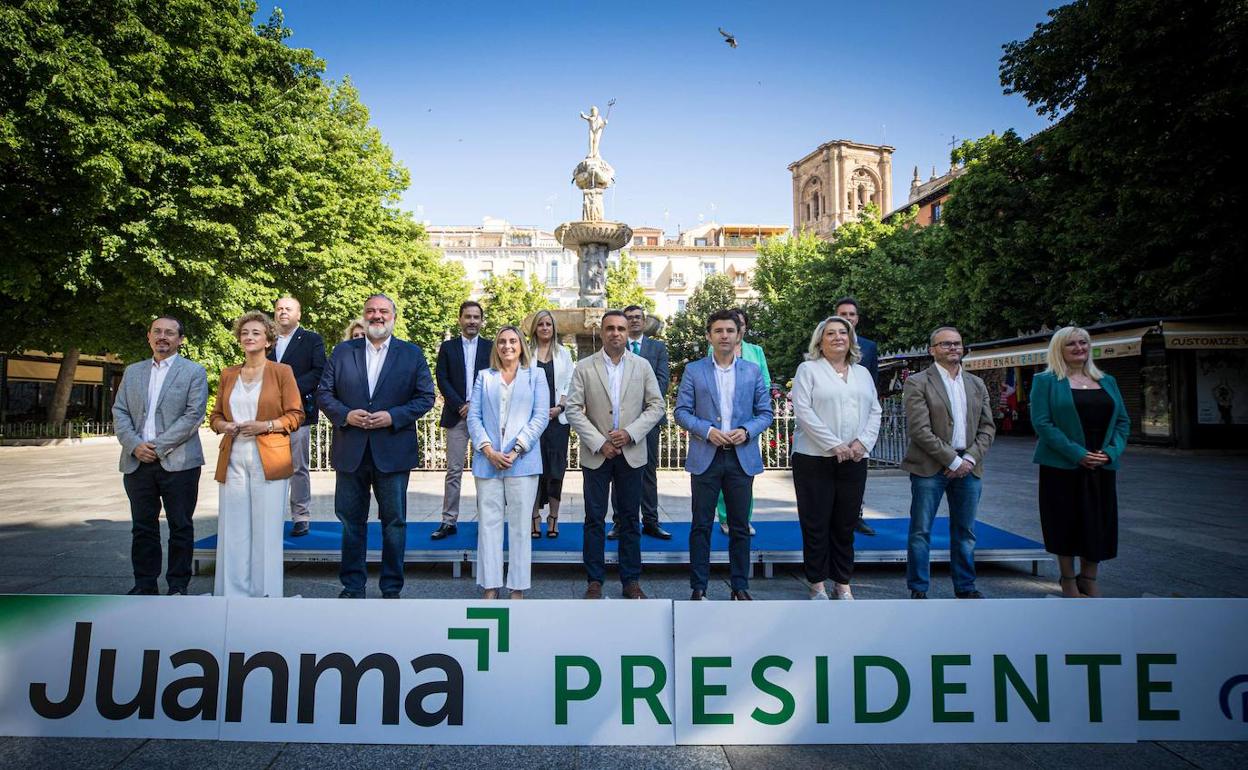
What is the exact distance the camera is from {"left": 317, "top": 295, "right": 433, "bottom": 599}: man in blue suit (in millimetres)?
4742

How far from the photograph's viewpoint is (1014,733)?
293 centimetres

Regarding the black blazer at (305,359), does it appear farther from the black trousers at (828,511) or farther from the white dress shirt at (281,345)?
the black trousers at (828,511)

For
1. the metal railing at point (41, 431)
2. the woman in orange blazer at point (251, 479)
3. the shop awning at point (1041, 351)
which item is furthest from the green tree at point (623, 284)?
the woman in orange blazer at point (251, 479)

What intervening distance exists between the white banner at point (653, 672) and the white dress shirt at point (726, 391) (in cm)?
219

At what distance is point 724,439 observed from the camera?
473cm

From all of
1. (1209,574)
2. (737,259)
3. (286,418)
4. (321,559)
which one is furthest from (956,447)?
(737,259)

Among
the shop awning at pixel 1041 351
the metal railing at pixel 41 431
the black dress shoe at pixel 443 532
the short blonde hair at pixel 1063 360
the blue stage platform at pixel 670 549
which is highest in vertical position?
the shop awning at pixel 1041 351

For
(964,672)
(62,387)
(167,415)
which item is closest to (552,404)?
(167,415)

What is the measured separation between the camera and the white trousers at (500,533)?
469 cm

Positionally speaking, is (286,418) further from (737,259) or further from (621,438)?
(737,259)

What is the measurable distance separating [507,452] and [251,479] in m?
1.78

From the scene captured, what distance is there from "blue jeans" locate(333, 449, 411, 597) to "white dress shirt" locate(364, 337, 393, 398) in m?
0.53

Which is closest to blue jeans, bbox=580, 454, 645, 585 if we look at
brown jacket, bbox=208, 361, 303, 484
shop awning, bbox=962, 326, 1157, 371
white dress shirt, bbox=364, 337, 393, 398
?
white dress shirt, bbox=364, 337, 393, 398

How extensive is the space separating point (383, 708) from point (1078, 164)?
21.8 meters
